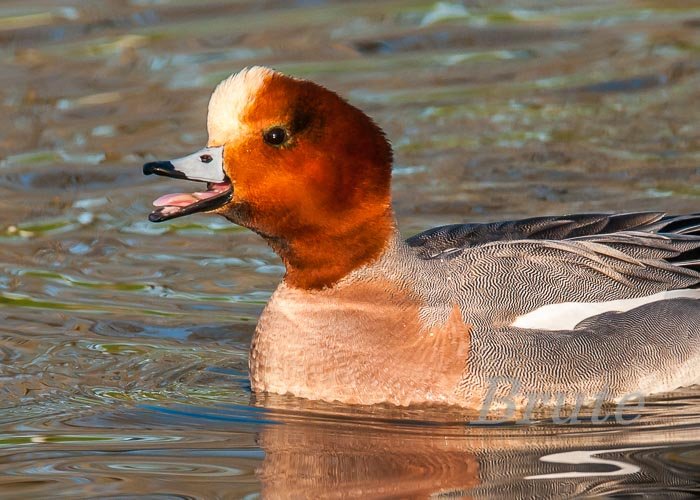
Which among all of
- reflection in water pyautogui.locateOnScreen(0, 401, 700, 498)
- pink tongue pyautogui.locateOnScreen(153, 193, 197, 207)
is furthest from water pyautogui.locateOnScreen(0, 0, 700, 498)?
pink tongue pyautogui.locateOnScreen(153, 193, 197, 207)

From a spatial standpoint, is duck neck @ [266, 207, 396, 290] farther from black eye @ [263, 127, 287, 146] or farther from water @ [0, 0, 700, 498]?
water @ [0, 0, 700, 498]

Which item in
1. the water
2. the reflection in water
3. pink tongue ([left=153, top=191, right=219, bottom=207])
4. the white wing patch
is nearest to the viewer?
the reflection in water

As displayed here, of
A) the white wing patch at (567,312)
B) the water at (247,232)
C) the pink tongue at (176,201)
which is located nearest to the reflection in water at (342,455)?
the water at (247,232)

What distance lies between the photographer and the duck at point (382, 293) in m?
6.66

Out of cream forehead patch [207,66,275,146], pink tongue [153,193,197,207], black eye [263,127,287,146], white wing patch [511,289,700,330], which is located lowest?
white wing patch [511,289,700,330]

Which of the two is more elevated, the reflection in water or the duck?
A: the duck

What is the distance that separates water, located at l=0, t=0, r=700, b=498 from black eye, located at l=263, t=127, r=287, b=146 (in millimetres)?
1203

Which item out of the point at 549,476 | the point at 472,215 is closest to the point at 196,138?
the point at 472,215

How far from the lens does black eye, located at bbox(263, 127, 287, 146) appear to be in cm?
664

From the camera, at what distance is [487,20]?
1364 centimetres

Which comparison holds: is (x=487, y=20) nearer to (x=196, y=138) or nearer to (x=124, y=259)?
(x=196, y=138)

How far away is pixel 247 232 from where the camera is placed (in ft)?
31.6

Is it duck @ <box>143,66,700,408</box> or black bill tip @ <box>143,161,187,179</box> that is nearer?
black bill tip @ <box>143,161,187,179</box>

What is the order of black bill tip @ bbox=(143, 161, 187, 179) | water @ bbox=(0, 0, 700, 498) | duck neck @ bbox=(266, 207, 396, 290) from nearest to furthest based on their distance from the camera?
water @ bbox=(0, 0, 700, 498) → black bill tip @ bbox=(143, 161, 187, 179) → duck neck @ bbox=(266, 207, 396, 290)
